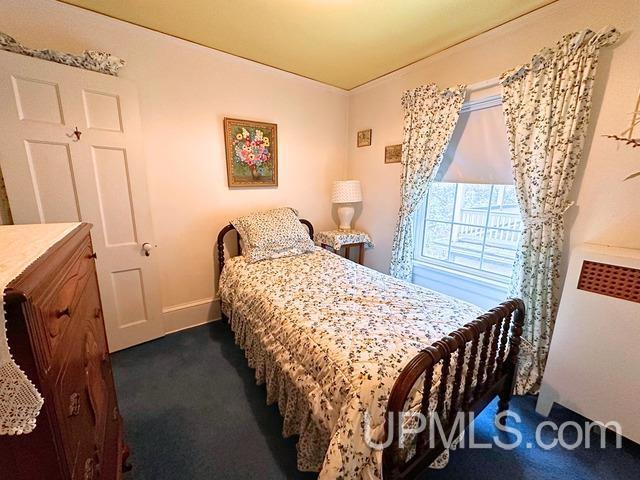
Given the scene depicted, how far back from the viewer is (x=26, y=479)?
1.80 ft

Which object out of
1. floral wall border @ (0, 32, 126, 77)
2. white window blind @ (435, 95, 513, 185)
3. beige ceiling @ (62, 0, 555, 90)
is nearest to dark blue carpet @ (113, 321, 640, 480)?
white window blind @ (435, 95, 513, 185)

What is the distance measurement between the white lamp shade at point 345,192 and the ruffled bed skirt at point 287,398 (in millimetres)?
1654

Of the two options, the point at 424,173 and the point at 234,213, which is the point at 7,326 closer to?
the point at 234,213

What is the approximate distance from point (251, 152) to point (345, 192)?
3.55ft

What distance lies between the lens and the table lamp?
302 centimetres

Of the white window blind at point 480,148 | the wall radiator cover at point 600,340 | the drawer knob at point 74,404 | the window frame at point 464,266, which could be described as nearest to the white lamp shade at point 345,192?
the window frame at point 464,266

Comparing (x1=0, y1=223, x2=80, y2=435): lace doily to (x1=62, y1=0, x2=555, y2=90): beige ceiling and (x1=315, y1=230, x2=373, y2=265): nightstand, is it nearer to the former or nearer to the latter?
(x1=62, y1=0, x2=555, y2=90): beige ceiling

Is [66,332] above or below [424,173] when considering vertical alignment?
below

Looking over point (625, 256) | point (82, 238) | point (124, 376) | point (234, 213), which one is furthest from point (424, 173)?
point (124, 376)

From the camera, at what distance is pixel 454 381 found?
1161 mm

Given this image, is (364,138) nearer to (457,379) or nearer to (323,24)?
(323,24)

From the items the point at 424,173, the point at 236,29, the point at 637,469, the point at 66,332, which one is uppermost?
the point at 236,29

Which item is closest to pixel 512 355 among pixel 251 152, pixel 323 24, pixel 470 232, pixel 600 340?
pixel 600 340

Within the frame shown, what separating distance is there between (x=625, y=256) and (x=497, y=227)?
2.84 feet
